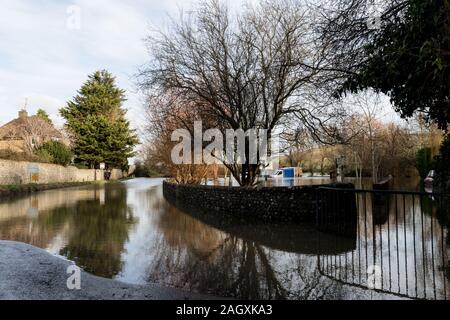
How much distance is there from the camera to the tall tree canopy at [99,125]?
41.3 metres

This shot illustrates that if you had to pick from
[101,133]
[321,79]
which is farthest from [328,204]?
[101,133]

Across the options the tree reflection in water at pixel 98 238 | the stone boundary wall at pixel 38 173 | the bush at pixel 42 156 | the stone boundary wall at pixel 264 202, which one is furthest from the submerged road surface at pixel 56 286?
the bush at pixel 42 156

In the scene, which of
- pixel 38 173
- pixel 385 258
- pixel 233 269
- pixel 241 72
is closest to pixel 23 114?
pixel 38 173

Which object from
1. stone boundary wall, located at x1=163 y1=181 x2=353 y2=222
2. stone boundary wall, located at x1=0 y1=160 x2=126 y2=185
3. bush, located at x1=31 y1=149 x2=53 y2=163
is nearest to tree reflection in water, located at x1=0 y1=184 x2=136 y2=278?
stone boundary wall, located at x1=163 y1=181 x2=353 y2=222

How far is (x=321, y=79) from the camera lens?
1147cm

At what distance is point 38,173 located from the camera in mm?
27422

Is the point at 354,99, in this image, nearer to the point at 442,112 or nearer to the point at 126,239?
the point at 442,112

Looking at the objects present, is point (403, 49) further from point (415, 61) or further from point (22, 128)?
point (22, 128)

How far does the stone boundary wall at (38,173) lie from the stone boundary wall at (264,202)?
15.7m

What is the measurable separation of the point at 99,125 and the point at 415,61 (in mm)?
41322

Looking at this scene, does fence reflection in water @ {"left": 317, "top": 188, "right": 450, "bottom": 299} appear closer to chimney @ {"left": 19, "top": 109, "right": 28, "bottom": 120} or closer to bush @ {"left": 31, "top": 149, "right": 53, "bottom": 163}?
bush @ {"left": 31, "top": 149, "right": 53, "bottom": 163}

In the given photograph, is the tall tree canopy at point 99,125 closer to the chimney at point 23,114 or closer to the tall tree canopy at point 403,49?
the chimney at point 23,114

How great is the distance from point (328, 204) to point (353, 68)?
142 inches

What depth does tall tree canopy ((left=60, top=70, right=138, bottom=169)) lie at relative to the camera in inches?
1628
